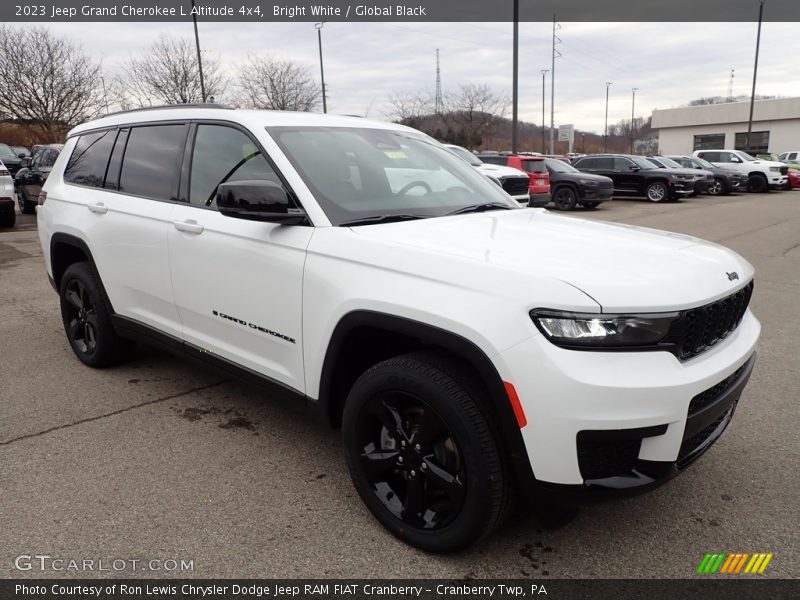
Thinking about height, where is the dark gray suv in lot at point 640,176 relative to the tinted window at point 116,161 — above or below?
below

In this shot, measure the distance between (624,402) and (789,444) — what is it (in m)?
2.06

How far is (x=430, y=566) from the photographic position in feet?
8.01

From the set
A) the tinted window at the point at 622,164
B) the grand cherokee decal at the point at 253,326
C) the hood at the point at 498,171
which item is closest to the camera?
the grand cherokee decal at the point at 253,326

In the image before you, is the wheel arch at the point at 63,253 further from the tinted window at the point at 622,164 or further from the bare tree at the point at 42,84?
the bare tree at the point at 42,84

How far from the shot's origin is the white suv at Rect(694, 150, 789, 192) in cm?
2589

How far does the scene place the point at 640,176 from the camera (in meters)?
20.9

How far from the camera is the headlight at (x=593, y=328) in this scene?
204 centimetres

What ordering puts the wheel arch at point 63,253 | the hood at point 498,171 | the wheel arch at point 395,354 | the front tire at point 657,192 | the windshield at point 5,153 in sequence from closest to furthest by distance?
the wheel arch at point 395,354
the wheel arch at point 63,253
the hood at point 498,171
the windshield at point 5,153
the front tire at point 657,192

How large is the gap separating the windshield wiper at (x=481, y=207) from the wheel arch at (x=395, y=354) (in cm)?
80

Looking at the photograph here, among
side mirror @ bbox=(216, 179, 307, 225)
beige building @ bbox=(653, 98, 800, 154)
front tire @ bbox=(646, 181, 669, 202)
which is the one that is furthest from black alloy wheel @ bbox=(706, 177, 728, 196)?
beige building @ bbox=(653, 98, 800, 154)

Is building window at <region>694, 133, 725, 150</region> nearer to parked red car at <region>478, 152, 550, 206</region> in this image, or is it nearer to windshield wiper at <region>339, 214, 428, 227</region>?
parked red car at <region>478, 152, 550, 206</region>

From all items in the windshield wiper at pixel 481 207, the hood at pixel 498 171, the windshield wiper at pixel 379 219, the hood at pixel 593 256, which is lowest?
the hood at pixel 498 171

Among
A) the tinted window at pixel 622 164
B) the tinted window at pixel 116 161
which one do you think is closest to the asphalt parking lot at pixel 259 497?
the tinted window at pixel 116 161

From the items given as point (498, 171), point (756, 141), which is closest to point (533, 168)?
point (498, 171)
